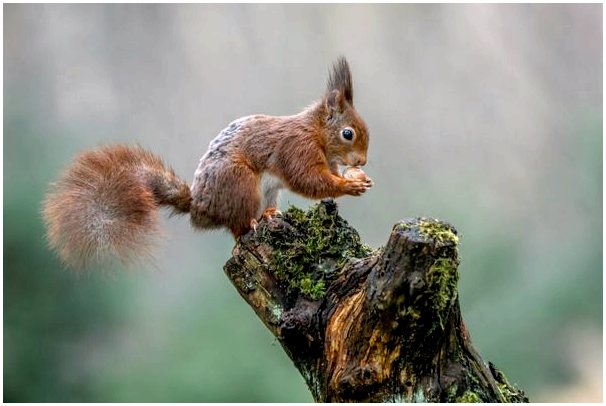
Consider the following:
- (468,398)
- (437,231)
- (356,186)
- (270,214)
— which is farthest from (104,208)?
(468,398)

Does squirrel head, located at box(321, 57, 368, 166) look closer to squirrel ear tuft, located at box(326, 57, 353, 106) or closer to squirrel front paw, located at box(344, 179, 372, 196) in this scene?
squirrel ear tuft, located at box(326, 57, 353, 106)

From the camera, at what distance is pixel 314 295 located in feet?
6.41

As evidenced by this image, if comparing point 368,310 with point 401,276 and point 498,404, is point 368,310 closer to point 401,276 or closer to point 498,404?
point 401,276

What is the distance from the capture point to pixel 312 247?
2.09m

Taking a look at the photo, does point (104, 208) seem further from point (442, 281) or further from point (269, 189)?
point (442, 281)

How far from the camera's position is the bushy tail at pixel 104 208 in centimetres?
A: 226

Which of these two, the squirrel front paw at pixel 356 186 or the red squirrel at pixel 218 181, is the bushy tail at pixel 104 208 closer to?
the red squirrel at pixel 218 181

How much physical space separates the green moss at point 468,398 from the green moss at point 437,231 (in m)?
0.38

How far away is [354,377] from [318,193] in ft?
3.08

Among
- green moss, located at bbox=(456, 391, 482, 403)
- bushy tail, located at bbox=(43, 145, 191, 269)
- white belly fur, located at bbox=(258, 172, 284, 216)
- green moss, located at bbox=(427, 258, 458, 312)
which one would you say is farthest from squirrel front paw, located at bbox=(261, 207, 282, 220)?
green moss, located at bbox=(456, 391, 482, 403)

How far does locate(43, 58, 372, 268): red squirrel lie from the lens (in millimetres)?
2281

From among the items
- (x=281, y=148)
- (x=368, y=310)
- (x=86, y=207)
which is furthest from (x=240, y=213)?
(x=368, y=310)

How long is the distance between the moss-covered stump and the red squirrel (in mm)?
439

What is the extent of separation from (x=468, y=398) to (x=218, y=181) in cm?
118
